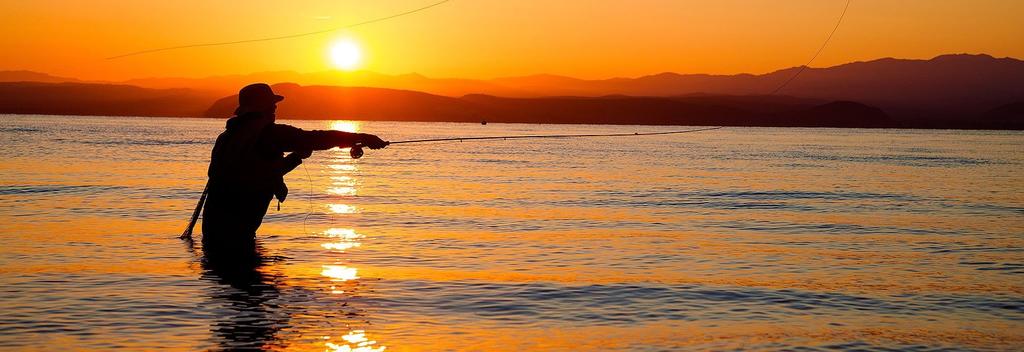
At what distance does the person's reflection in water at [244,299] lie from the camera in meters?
10.3

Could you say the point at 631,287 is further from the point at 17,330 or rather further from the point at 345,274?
the point at 17,330

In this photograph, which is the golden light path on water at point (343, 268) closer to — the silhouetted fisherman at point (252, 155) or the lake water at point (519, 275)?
the lake water at point (519, 275)

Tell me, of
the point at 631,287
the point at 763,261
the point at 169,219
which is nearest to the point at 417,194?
the point at 169,219

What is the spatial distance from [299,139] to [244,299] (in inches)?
127

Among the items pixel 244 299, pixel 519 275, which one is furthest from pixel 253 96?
pixel 519 275

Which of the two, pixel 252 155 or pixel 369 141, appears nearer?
pixel 252 155

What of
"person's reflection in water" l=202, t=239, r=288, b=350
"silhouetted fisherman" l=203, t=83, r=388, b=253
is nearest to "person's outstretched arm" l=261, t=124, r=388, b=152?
"silhouetted fisherman" l=203, t=83, r=388, b=253

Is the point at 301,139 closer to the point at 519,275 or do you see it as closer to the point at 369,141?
the point at 369,141

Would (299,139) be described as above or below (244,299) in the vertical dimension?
above

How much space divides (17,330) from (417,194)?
64.0ft

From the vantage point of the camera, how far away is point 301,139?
1494 centimetres

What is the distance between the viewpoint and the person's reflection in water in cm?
1029

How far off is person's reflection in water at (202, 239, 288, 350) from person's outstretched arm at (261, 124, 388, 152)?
1.52m

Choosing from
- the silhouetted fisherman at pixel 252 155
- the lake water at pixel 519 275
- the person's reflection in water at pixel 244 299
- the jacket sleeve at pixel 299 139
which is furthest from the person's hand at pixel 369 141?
the person's reflection in water at pixel 244 299
